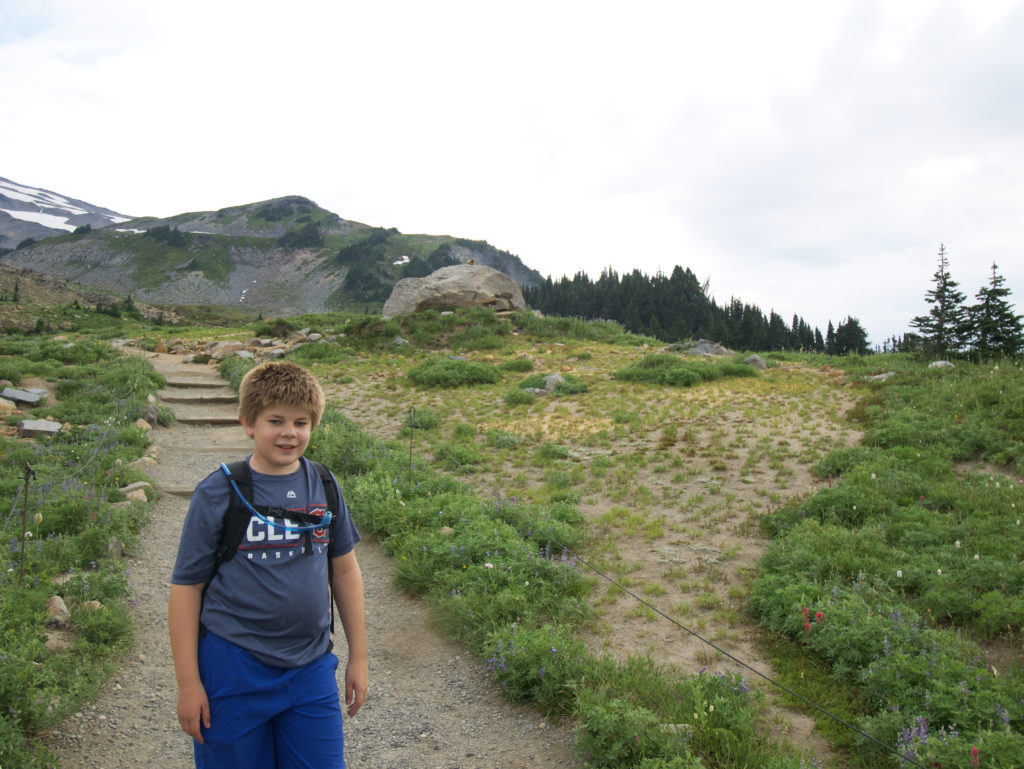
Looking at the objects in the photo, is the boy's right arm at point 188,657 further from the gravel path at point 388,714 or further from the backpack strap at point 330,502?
the gravel path at point 388,714

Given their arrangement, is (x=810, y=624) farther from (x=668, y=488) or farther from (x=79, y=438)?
(x=79, y=438)

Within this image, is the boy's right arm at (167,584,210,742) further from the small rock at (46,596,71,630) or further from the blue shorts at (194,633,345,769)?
the small rock at (46,596,71,630)

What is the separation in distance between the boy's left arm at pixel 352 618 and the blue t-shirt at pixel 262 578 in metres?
0.16

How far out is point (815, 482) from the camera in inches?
353

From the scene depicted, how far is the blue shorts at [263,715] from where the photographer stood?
2354 mm

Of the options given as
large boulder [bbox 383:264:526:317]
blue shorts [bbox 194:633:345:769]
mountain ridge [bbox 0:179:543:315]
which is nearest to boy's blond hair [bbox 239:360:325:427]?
blue shorts [bbox 194:633:345:769]

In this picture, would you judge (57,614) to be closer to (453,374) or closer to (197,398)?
(197,398)

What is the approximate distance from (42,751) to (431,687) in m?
2.48

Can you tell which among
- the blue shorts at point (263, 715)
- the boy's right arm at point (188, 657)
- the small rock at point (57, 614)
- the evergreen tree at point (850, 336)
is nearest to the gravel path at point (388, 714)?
the small rock at point (57, 614)

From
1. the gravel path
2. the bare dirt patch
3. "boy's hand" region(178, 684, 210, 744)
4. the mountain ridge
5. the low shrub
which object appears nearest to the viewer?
"boy's hand" region(178, 684, 210, 744)

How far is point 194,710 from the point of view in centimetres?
230

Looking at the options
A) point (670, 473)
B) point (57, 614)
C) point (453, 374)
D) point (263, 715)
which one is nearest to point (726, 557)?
point (670, 473)

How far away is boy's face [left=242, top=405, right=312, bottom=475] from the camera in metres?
2.63

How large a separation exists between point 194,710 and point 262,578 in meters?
0.52
